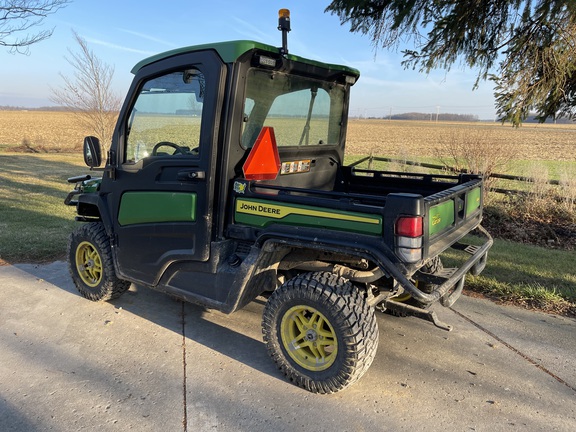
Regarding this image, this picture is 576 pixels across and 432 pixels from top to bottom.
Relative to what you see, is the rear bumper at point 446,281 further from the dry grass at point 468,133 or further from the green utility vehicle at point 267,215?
the dry grass at point 468,133

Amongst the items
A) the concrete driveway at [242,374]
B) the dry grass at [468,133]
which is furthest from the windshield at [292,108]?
the dry grass at [468,133]

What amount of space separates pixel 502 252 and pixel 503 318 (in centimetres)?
217

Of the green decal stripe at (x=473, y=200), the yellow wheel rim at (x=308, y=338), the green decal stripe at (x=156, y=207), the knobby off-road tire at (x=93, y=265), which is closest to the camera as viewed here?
the yellow wheel rim at (x=308, y=338)

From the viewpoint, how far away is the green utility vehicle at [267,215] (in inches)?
105

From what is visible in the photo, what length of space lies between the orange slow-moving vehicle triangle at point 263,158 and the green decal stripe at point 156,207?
454 millimetres

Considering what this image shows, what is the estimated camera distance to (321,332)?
9.44 feet

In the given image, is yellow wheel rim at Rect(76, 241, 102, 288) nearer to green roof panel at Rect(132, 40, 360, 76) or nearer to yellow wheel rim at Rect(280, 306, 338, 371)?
green roof panel at Rect(132, 40, 360, 76)

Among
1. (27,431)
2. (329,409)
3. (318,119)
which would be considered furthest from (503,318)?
(27,431)

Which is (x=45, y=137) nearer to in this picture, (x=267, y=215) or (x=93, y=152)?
(x=93, y=152)

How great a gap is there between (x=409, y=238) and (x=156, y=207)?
1.99 metres

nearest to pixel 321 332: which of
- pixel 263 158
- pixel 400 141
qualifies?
pixel 263 158

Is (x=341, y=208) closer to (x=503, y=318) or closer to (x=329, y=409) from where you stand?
(x=329, y=409)

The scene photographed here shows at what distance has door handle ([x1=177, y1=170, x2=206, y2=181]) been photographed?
307cm

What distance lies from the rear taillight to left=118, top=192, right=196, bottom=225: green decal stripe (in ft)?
4.95
